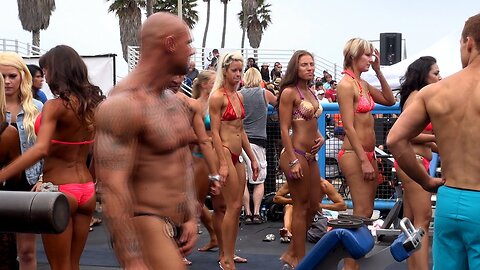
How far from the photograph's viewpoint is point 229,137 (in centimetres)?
733

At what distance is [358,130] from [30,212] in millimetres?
4706

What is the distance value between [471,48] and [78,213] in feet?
8.72

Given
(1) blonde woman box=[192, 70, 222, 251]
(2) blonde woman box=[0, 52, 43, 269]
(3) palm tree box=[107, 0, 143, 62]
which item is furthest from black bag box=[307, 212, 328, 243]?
(3) palm tree box=[107, 0, 143, 62]

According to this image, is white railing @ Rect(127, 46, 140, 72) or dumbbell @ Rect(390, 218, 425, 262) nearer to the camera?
dumbbell @ Rect(390, 218, 425, 262)

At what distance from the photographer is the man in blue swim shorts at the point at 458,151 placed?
3.82 meters

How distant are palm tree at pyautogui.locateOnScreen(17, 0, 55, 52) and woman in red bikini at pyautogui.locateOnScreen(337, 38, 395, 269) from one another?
3473 cm

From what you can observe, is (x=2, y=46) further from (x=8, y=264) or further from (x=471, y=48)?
(x=471, y=48)

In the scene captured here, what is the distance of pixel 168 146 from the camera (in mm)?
3520

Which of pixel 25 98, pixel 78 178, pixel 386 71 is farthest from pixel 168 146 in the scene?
pixel 386 71

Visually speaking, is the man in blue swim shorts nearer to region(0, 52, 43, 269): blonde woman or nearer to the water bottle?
region(0, 52, 43, 269): blonde woman

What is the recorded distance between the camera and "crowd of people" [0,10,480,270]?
3.45m

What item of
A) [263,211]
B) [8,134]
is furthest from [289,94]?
[263,211]

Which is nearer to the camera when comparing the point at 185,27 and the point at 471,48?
the point at 185,27

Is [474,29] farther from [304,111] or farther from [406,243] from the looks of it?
[304,111]
